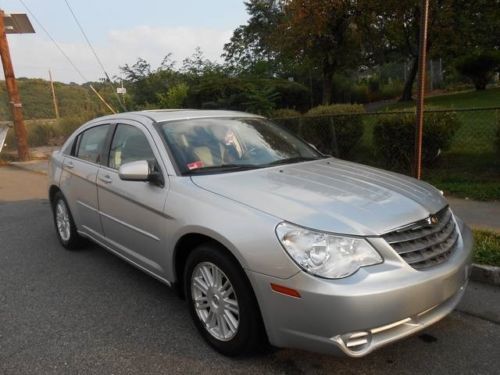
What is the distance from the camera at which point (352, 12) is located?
818 inches

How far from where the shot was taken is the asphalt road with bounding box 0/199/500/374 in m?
2.94

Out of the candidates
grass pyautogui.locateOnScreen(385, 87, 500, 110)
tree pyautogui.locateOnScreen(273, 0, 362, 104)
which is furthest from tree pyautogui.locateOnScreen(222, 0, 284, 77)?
grass pyautogui.locateOnScreen(385, 87, 500, 110)

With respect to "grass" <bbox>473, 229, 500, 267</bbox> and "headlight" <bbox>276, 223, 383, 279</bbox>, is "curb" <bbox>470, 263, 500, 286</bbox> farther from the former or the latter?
"headlight" <bbox>276, 223, 383, 279</bbox>

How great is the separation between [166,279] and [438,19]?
2067cm

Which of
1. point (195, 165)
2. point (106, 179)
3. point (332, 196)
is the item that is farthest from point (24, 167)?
point (332, 196)

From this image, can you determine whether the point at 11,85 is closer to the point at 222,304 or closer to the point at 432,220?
the point at 222,304

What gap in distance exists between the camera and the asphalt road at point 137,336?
294 centimetres

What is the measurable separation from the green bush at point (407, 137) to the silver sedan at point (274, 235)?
13.1 ft

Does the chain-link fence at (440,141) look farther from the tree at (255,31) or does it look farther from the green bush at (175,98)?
the tree at (255,31)

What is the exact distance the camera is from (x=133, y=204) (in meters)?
3.75

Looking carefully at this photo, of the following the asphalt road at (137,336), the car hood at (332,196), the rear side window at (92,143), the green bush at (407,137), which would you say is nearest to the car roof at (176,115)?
the rear side window at (92,143)

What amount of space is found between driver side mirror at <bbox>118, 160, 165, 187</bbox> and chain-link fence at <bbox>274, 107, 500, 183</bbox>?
17.5 feet

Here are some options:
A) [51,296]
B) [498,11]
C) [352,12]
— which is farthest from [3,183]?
[498,11]

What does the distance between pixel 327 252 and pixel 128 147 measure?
232cm
